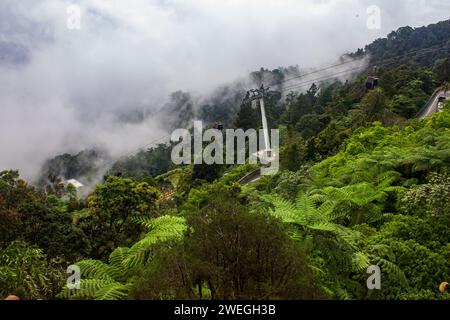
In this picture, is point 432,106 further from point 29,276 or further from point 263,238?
point 263,238

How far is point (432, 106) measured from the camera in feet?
100

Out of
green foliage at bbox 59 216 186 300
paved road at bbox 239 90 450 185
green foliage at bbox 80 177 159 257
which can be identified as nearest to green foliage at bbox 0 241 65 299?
green foliage at bbox 59 216 186 300

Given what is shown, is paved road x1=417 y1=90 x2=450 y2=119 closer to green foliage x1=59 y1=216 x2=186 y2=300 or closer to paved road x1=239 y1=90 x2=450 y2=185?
paved road x1=239 y1=90 x2=450 y2=185

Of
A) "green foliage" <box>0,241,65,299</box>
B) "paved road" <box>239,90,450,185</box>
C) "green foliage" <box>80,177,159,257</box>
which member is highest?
"paved road" <box>239,90,450,185</box>

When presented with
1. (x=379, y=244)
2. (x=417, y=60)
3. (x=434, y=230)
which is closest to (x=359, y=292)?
(x=379, y=244)

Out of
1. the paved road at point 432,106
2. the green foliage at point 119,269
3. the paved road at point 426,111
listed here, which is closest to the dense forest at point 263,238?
the green foliage at point 119,269

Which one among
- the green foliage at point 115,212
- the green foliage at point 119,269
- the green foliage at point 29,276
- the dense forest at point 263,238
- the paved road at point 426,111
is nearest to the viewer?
the dense forest at point 263,238

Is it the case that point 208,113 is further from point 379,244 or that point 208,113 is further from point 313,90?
point 379,244

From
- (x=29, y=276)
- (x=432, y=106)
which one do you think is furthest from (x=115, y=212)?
(x=432, y=106)

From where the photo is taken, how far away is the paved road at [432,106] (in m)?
27.9

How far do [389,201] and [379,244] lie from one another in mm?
2934

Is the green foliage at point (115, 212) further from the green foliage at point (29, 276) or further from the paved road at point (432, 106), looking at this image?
the paved road at point (432, 106)

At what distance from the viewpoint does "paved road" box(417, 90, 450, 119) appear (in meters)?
27.9

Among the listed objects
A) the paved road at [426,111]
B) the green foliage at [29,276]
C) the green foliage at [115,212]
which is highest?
the paved road at [426,111]
